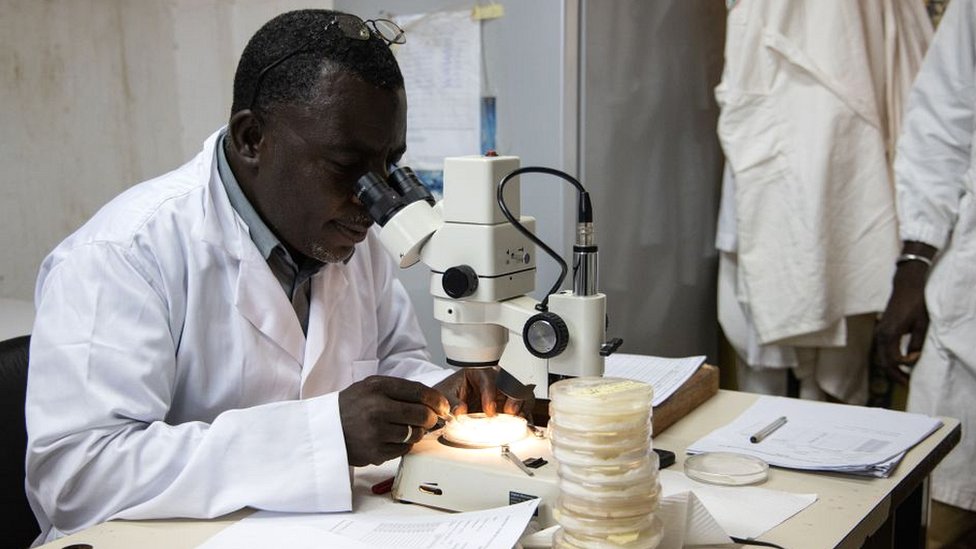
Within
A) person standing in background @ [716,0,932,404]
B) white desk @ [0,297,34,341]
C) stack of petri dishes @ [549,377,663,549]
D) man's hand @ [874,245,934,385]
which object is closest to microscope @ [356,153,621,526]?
stack of petri dishes @ [549,377,663,549]

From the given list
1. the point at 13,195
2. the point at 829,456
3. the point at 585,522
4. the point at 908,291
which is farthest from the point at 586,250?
the point at 13,195


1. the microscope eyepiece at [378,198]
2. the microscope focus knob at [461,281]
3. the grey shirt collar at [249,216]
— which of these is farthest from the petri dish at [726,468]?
the grey shirt collar at [249,216]

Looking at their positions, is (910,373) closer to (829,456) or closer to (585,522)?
(829,456)

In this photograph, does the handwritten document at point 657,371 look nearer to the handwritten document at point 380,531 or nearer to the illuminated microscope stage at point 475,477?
the illuminated microscope stage at point 475,477

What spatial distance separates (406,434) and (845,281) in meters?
1.49

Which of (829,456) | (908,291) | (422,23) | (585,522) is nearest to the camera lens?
(585,522)

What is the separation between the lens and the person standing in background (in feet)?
7.27

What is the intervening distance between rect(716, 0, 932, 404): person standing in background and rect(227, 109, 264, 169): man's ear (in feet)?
4.43

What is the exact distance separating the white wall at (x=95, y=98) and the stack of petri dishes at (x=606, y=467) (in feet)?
6.65

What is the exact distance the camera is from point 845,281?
7.53ft

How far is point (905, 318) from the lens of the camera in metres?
2.04

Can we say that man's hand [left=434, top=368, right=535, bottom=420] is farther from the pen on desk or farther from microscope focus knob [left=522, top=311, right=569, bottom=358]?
the pen on desk

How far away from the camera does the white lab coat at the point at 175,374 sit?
3.68 feet

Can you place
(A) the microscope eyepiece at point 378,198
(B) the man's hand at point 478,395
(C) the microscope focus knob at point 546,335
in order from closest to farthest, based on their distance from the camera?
(C) the microscope focus knob at point 546,335 < (A) the microscope eyepiece at point 378,198 < (B) the man's hand at point 478,395
